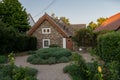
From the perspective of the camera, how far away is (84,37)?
32.4 metres

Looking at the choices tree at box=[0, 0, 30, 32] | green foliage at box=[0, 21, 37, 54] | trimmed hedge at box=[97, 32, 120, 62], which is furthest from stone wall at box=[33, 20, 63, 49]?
Answer: trimmed hedge at box=[97, 32, 120, 62]

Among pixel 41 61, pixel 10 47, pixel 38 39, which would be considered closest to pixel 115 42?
pixel 41 61

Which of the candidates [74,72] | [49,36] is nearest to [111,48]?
[74,72]

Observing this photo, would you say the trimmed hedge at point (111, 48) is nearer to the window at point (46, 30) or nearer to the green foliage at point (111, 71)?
the green foliage at point (111, 71)

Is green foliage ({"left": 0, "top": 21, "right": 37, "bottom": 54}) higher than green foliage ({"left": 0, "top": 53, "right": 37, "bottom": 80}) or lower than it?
higher

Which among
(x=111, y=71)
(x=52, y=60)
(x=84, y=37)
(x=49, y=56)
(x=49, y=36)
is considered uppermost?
(x=49, y=36)

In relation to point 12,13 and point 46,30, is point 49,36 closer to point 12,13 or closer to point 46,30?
point 46,30

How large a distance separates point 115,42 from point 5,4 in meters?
29.9

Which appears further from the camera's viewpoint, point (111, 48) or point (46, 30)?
point (46, 30)

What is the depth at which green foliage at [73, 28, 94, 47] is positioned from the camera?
32316mm

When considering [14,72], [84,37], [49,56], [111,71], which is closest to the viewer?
[111,71]

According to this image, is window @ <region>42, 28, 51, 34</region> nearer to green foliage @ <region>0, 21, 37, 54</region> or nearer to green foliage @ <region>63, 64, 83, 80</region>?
green foliage @ <region>0, 21, 37, 54</region>

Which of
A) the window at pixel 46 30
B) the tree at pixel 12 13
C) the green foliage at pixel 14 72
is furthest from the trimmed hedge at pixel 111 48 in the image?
the tree at pixel 12 13

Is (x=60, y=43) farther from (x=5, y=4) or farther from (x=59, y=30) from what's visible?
(x=5, y=4)
